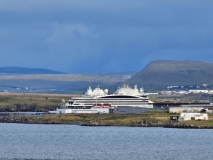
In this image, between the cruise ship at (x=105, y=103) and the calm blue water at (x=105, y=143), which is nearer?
the calm blue water at (x=105, y=143)

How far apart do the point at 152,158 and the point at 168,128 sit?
35.6m

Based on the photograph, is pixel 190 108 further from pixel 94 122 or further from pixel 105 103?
pixel 105 103

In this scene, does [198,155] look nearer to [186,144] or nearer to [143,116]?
[186,144]

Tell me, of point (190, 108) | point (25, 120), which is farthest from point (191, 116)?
point (25, 120)

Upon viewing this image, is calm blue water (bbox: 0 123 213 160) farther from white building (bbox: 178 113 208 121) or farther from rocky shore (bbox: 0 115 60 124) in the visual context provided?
rocky shore (bbox: 0 115 60 124)

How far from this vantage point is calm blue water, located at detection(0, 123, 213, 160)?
6588 centimetres

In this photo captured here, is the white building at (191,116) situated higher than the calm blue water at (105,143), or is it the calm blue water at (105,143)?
the white building at (191,116)

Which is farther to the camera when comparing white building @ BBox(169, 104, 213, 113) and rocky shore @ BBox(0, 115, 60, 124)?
white building @ BBox(169, 104, 213, 113)

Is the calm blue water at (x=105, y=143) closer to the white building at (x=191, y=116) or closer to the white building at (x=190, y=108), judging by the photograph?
the white building at (x=191, y=116)

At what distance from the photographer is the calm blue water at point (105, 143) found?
216 feet

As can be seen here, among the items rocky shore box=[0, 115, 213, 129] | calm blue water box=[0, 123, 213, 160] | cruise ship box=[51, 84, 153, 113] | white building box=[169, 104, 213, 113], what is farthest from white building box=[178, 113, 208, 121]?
cruise ship box=[51, 84, 153, 113]

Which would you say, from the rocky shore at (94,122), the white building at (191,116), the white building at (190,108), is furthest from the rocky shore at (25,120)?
the white building at (190,108)

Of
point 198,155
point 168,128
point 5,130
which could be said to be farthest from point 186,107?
point 198,155

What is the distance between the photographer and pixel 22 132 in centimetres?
9319
